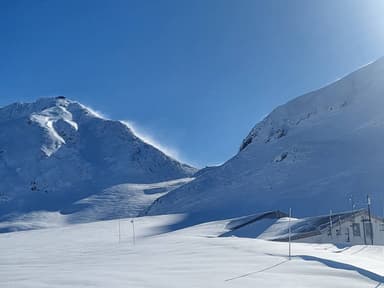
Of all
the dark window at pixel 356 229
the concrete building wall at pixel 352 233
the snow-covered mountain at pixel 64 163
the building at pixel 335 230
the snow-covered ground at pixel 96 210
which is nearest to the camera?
the building at pixel 335 230

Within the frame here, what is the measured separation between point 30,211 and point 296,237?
104573 mm

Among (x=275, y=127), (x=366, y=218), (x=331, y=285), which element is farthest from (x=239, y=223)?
(x=275, y=127)

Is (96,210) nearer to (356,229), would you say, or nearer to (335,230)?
(356,229)

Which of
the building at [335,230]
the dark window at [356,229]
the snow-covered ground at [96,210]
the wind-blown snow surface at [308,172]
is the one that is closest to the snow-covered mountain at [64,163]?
the snow-covered ground at [96,210]

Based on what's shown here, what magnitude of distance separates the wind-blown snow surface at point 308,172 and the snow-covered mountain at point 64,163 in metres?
40.6

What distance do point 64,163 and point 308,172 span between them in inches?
4124

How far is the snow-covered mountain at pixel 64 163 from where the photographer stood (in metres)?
140

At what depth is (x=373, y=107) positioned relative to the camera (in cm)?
10150

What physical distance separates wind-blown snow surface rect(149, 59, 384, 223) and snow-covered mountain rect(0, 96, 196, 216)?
40.6m

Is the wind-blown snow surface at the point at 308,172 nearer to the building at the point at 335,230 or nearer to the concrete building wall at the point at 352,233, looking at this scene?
the concrete building wall at the point at 352,233

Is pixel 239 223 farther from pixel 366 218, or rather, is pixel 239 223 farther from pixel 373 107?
pixel 373 107

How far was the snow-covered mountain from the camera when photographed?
460 ft

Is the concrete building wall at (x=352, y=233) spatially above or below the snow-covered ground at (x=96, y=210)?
below

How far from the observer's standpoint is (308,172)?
254ft
